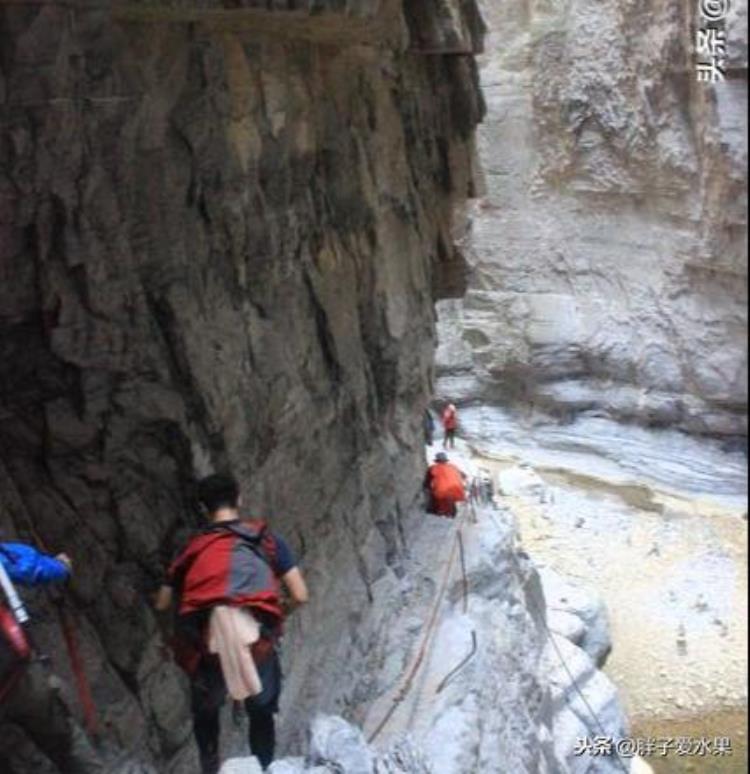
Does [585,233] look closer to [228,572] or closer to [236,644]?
[228,572]

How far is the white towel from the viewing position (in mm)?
3426

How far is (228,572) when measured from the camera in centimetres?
349

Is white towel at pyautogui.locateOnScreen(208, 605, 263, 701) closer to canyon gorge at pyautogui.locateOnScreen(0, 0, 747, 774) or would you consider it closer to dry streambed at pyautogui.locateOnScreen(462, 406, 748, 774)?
canyon gorge at pyautogui.locateOnScreen(0, 0, 747, 774)

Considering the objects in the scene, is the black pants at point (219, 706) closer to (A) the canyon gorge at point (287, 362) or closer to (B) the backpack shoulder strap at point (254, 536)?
(A) the canyon gorge at point (287, 362)

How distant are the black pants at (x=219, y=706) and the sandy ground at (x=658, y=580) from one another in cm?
167

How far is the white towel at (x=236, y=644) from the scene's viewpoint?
3.43 meters

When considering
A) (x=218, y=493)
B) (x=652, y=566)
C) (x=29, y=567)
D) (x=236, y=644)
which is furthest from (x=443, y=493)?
(x=29, y=567)

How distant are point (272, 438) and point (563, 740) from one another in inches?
141

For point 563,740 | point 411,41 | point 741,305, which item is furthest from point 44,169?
point 563,740

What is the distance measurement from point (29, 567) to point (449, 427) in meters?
10.3

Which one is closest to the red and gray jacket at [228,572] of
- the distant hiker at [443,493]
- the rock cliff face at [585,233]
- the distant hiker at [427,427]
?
the distant hiker at [443,493]

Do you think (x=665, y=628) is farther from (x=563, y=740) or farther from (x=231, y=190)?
(x=231, y=190)

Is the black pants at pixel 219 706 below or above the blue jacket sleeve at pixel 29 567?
below

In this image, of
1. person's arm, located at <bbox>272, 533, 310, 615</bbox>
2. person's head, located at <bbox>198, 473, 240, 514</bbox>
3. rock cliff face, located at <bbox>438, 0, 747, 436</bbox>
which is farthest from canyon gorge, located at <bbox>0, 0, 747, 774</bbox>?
rock cliff face, located at <bbox>438, 0, 747, 436</bbox>
